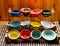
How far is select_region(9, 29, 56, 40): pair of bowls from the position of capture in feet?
6.63

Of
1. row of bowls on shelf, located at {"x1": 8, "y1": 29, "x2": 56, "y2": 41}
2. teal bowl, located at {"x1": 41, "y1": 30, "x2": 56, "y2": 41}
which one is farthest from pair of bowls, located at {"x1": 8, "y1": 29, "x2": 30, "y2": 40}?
teal bowl, located at {"x1": 41, "y1": 30, "x2": 56, "y2": 41}

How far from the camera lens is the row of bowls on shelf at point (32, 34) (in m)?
2.02

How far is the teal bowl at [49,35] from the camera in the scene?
2010 millimetres

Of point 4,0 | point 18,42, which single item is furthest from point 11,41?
point 4,0

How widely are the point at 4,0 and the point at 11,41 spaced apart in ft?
2.39

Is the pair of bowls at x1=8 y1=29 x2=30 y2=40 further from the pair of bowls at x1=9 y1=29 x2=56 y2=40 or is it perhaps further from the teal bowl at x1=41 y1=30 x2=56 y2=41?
the teal bowl at x1=41 y1=30 x2=56 y2=41

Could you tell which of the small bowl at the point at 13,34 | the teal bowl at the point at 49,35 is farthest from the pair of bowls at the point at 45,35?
the small bowl at the point at 13,34

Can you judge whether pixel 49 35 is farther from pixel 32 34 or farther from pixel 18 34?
pixel 18 34

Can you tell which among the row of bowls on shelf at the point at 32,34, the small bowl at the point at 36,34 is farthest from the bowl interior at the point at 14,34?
the small bowl at the point at 36,34

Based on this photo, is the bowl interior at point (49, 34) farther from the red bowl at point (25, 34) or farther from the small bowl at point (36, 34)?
the red bowl at point (25, 34)

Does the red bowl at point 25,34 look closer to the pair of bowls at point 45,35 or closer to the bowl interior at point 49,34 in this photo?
the pair of bowls at point 45,35

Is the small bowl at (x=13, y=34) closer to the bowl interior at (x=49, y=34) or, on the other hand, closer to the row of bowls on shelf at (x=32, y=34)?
the row of bowls on shelf at (x=32, y=34)

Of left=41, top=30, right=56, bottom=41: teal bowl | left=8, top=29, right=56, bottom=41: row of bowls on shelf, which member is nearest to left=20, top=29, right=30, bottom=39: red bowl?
left=8, top=29, right=56, bottom=41: row of bowls on shelf

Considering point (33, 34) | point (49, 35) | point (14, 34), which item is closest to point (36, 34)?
point (33, 34)
